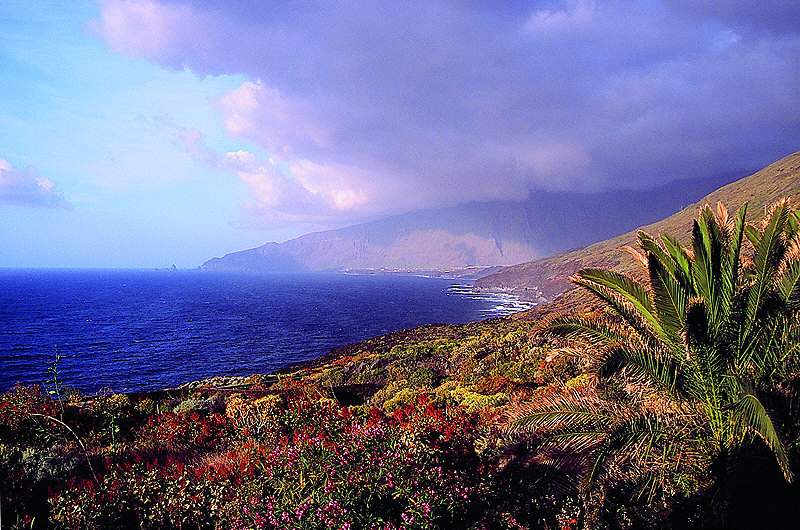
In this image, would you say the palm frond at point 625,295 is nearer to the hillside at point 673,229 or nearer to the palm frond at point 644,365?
the palm frond at point 644,365

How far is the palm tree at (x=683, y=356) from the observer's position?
5.26 metres

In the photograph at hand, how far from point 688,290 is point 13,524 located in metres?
8.78

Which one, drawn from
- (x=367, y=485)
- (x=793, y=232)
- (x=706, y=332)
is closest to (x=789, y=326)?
(x=706, y=332)

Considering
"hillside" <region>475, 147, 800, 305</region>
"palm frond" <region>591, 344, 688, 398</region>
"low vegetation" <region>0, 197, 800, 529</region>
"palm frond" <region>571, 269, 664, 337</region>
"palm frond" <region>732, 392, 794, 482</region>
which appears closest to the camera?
"palm frond" <region>732, 392, 794, 482</region>

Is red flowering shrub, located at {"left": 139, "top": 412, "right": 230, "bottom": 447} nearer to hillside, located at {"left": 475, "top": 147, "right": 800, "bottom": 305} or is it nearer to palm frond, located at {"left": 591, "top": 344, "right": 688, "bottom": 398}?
palm frond, located at {"left": 591, "top": 344, "right": 688, "bottom": 398}

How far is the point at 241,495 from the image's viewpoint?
535 cm

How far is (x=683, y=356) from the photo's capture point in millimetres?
5527

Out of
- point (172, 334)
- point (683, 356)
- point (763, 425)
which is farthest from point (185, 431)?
point (172, 334)

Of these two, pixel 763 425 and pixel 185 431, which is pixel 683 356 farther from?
pixel 185 431

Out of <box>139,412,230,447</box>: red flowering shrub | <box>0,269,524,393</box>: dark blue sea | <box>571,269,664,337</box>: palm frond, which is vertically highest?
<box>571,269,664,337</box>: palm frond

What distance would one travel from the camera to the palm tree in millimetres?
5262

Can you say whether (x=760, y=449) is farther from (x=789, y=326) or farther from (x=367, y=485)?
(x=367, y=485)

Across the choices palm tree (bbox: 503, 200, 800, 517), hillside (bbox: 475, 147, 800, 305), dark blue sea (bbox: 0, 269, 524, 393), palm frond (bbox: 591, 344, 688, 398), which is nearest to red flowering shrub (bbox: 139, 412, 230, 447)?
palm tree (bbox: 503, 200, 800, 517)

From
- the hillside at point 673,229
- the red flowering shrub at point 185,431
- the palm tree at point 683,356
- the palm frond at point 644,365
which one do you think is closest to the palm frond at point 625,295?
the palm tree at point 683,356
